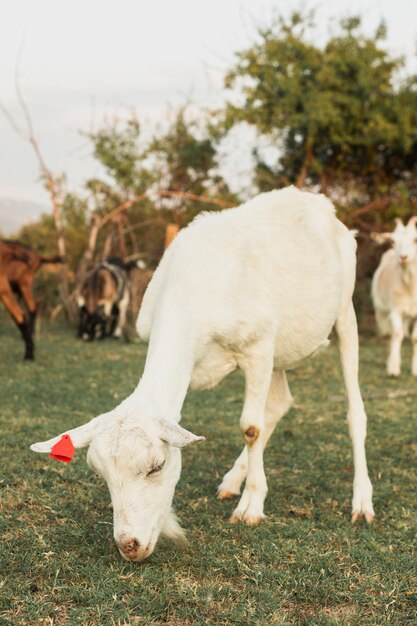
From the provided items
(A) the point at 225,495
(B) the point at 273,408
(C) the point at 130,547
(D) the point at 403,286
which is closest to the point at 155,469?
(C) the point at 130,547

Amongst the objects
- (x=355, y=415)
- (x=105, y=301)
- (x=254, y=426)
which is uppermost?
(x=105, y=301)

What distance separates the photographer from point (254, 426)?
429 centimetres

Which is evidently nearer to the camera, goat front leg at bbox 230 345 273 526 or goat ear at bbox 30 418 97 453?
goat ear at bbox 30 418 97 453

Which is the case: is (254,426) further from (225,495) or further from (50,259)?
(50,259)

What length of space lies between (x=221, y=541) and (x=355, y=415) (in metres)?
1.49

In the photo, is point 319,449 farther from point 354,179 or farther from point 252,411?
point 354,179

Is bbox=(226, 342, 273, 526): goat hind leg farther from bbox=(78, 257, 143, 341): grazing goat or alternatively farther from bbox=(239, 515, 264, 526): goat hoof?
bbox=(78, 257, 143, 341): grazing goat

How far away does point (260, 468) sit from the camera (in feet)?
14.2

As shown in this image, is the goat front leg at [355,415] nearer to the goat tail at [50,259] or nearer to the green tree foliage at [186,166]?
the goat tail at [50,259]

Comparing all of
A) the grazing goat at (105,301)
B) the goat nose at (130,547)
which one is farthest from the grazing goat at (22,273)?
the goat nose at (130,547)

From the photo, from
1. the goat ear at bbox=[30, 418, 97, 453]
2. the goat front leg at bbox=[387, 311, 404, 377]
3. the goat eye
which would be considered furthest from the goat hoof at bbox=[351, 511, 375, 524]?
the goat front leg at bbox=[387, 311, 404, 377]

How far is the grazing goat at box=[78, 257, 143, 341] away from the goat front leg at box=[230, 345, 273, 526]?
975 centimetres

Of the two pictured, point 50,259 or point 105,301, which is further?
point 105,301

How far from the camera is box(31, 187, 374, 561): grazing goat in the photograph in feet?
10.4
